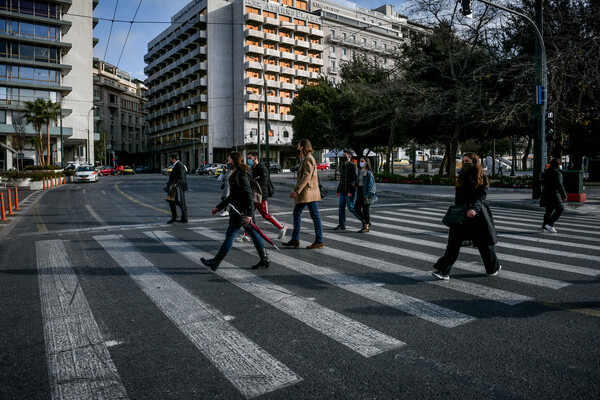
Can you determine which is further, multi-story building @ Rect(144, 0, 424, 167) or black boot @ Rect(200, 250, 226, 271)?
multi-story building @ Rect(144, 0, 424, 167)

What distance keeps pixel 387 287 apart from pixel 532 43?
24.5 metres

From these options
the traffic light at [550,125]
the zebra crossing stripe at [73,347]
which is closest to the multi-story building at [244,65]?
the traffic light at [550,125]

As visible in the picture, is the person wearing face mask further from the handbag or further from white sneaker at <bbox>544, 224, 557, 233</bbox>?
the handbag

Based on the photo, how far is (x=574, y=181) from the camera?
1695cm

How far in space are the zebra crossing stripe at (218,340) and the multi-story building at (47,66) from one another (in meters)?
52.1

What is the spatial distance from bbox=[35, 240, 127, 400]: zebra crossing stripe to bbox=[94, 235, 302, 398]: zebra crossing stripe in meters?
0.67

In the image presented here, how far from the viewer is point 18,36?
177 ft

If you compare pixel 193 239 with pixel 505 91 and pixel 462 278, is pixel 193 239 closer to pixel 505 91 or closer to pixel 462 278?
pixel 462 278

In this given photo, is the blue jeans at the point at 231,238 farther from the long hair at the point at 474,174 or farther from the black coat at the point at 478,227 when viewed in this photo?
the long hair at the point at 474,174

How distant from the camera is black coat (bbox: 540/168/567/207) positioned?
973 centimetres

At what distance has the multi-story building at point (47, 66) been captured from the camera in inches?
2133

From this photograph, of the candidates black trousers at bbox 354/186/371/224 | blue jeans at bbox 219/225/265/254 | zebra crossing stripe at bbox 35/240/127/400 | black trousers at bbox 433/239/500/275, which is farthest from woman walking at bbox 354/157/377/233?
zebra crossing stripe at bbox 35/240/127/400

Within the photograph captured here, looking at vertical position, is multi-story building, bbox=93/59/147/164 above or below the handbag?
above

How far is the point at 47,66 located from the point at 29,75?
2.34m
